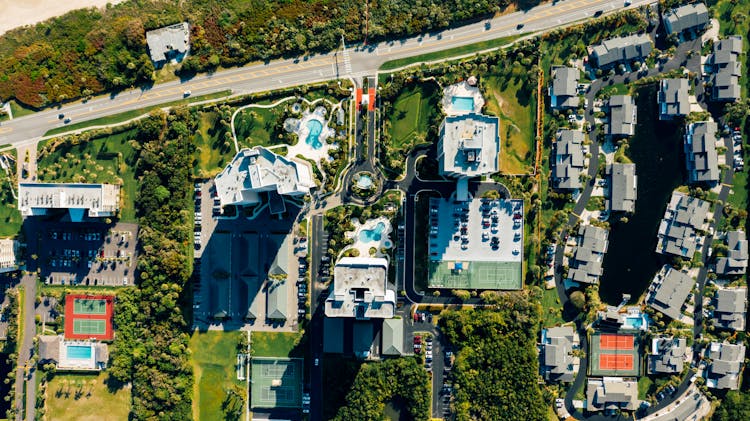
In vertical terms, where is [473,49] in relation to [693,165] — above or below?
above

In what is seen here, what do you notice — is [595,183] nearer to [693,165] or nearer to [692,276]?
[693,165]

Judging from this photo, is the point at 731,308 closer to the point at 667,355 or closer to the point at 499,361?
the point at 667,355

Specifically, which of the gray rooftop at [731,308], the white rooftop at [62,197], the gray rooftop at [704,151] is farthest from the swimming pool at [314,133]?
the gray rooftop at [731,308]

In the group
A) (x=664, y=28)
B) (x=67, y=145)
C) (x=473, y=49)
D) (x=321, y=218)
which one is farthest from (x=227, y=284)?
(x=664, y=28)

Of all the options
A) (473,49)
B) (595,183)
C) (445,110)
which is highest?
(473,49)

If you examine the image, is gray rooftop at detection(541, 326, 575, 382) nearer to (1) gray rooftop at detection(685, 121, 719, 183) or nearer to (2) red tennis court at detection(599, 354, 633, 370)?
(2) red tennis court at detection(599, 354, 633, 370)

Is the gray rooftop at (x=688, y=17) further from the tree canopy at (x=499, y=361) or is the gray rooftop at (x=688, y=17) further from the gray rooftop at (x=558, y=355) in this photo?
the gray rooftop at (x=558, y=355)
